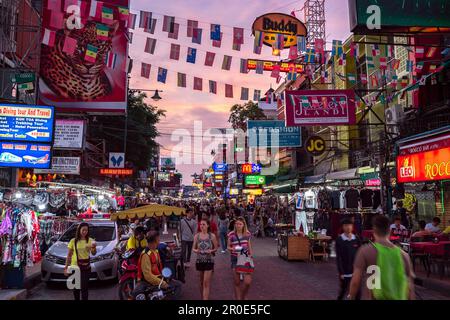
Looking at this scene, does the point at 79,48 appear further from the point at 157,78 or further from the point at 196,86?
the point at 196,86

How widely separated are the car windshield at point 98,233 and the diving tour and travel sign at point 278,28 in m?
12.3

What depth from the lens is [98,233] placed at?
12.4 m

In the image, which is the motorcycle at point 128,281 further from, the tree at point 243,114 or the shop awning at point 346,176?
the tree at point 243,114

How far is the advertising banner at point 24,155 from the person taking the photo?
553 inches

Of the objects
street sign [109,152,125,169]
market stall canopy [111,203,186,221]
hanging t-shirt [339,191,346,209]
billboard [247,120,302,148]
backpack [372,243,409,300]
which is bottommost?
backpack [372,243,409,300]

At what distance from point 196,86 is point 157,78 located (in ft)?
6.48

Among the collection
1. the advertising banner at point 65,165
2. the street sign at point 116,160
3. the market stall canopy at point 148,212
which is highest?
the street sign at point 116,160

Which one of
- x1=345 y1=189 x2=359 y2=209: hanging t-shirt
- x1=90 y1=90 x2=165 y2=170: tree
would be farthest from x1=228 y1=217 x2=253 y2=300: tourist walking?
x1=90 y1=90 x2=165 y2=170: tree

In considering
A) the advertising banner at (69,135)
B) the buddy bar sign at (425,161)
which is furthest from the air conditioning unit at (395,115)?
the advertising banner at (69,135)

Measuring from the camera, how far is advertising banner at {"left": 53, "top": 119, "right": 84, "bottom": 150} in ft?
66.1

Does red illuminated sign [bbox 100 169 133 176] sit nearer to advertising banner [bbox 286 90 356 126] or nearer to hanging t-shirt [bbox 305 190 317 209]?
hanging t-shirt [bbox 305 190 317 209]

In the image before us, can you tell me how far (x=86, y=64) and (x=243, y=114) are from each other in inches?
977

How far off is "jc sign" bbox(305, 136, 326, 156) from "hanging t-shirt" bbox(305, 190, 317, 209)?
2.34 meters

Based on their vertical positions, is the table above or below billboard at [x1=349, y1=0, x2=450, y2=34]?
below
